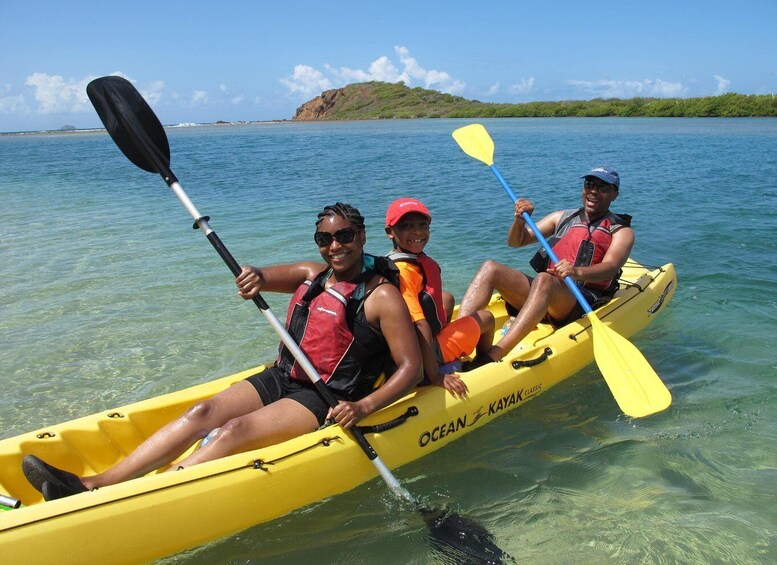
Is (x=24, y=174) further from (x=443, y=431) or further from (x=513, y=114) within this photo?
(x=513, y=114)

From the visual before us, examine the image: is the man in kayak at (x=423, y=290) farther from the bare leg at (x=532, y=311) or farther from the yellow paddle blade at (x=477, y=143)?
the yellow paddle blade at (x=477, y=143)

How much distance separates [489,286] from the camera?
409 cm

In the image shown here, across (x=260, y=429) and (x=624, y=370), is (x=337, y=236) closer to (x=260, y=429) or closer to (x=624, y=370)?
(x=260, y=429)

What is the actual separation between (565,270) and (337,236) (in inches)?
72.7

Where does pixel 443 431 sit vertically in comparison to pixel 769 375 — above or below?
above

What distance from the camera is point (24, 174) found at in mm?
21484

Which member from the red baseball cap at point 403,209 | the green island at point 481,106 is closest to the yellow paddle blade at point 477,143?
the red baseball cap at point 403,209

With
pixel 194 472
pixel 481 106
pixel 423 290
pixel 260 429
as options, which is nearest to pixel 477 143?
pixel 423 290

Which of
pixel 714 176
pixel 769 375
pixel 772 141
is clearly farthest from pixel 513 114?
pixel 769 375

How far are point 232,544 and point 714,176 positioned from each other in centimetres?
1562

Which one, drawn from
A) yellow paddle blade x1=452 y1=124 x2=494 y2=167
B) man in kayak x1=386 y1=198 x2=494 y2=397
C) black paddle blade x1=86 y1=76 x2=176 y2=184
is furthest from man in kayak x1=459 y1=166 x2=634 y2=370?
black paddle blade x1=86 y1=76 x2=176 y2=184

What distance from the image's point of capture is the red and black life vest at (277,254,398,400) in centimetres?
293

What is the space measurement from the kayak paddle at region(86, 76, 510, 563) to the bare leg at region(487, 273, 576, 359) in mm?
1216

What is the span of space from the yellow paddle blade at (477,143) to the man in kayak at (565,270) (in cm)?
114
